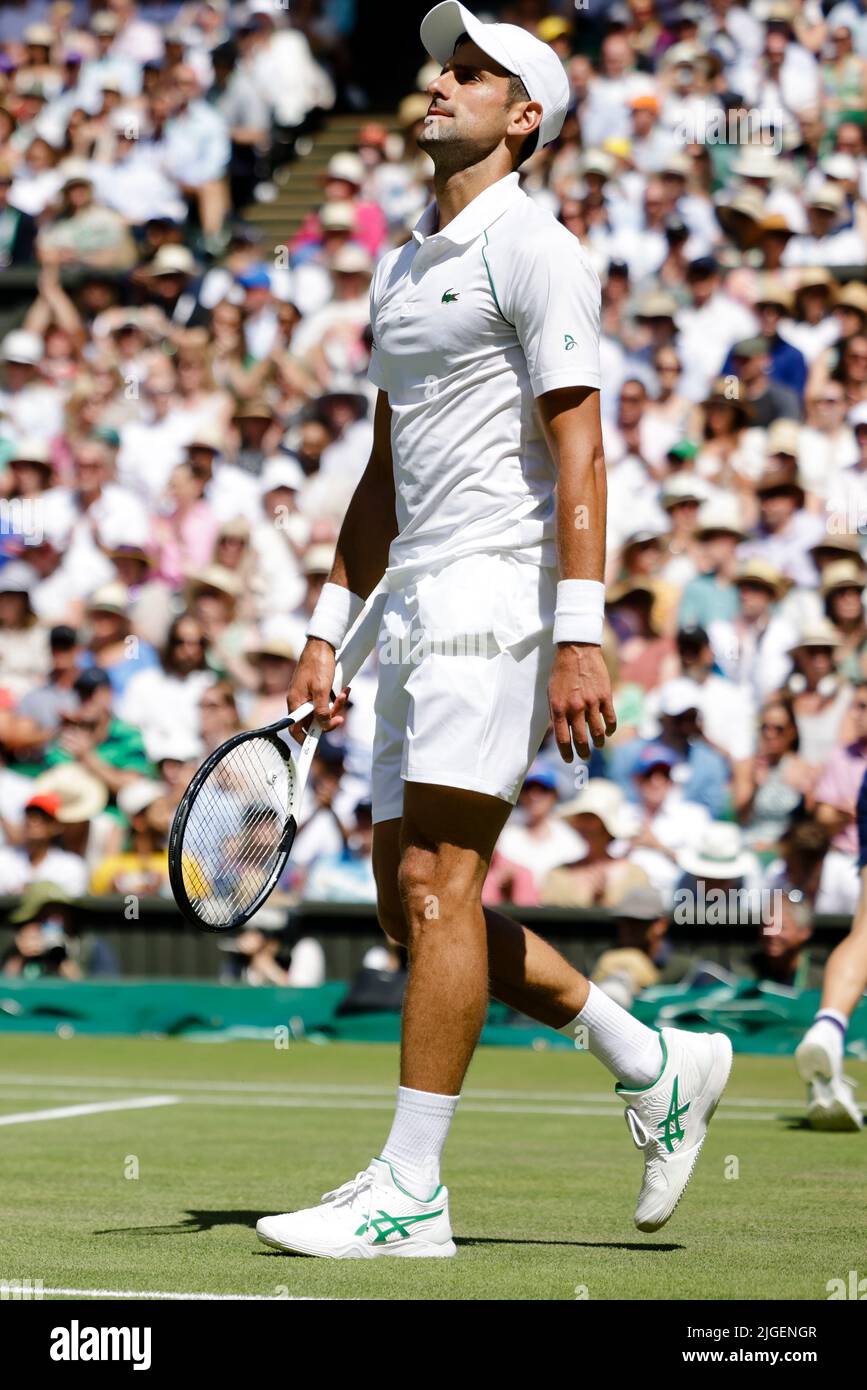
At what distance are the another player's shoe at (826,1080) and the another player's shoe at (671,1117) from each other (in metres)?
2.14

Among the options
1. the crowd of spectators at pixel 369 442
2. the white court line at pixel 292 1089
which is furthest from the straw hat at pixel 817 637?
the white court line at pixel 292 1089

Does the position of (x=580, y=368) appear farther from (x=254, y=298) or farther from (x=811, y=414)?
(x=254, y=298)

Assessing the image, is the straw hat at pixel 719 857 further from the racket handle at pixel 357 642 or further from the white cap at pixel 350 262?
the racket handle at pixel 357 642

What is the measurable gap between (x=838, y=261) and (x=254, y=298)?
12.9 feet

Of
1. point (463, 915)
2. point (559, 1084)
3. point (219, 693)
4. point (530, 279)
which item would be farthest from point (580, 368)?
point (219, 693)

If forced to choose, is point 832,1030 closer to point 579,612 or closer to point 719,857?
point 579,612

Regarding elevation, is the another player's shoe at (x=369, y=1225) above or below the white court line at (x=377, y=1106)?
above

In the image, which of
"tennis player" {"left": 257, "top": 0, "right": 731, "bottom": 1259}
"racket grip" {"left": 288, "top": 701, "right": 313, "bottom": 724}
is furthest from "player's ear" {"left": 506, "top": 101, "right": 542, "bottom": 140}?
A: "racket grip" {"left": 288, "top": 701, "right": 313, "bottom": 724}

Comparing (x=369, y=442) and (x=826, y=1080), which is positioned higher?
(x=369, y=442)

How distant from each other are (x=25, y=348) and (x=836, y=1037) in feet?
35.1

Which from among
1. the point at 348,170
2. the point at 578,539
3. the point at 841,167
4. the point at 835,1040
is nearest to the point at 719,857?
the point at 835,1040

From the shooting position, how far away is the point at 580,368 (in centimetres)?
472

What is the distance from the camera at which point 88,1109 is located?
26.2 ft

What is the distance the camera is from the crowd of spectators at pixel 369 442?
37.2ft
